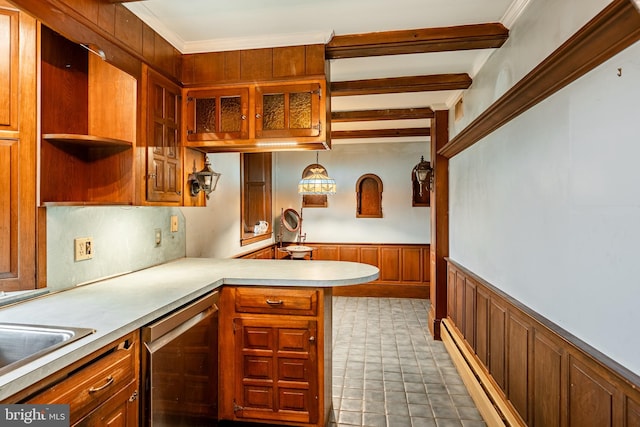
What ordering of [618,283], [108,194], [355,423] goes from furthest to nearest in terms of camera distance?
[355,423] < [108,194] < [618,283]

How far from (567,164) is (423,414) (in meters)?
1.86

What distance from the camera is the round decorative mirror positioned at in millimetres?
5986

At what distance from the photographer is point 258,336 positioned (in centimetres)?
208

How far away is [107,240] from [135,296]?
62cm

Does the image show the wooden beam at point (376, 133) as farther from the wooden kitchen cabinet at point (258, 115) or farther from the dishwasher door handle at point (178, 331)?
the dishwasher door handle at point (178, 331)

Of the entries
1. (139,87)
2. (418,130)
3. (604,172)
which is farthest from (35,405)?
(418,130)

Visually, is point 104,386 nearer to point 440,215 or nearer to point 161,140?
point 161,140

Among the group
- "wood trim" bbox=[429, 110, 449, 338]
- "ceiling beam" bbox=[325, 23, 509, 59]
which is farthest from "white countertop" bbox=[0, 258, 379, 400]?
"wood trim" bbox=[429, 110, 449, 338]

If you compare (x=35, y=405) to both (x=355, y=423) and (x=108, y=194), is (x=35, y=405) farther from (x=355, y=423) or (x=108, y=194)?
(x=355, y=423)

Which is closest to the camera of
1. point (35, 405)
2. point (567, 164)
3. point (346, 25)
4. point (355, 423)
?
point (35, 405)

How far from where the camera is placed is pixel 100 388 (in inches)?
46.9

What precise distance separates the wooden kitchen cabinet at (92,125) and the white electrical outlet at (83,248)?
0.22 m

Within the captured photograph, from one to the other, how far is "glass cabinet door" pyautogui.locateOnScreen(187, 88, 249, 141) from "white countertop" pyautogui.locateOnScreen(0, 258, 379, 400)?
91cm

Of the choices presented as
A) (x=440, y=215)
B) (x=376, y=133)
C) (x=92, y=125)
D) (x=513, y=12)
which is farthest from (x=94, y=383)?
(x=376, y=133)
